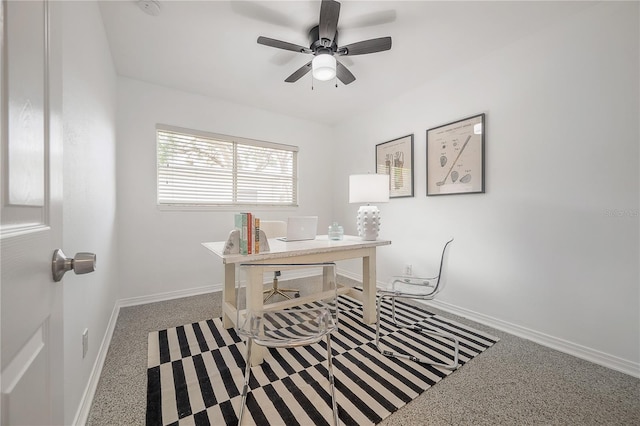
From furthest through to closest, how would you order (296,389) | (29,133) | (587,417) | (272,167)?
(272,167) < (296,389) < (587,417) < (29,133)

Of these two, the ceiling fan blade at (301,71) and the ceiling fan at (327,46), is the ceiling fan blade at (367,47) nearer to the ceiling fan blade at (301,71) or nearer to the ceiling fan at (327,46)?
the ceiling fan at (327,46)

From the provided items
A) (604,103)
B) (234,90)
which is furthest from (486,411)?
(234,90)

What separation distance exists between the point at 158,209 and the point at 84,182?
1.61 m

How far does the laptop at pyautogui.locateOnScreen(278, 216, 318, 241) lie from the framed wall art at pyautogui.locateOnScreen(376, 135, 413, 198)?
1.42 m

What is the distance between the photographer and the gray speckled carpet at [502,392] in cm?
130

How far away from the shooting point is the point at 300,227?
226 cm

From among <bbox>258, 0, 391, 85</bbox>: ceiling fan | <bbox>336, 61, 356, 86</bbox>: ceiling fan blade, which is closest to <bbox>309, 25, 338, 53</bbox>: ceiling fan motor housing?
<bbox>258, 0, 391, 85</bbox>: ceiling fan

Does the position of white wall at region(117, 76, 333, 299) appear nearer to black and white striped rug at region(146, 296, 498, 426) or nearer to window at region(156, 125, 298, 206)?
window at region(156, 125, 298, 206)

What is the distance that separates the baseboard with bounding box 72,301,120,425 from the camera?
1242 millimetres

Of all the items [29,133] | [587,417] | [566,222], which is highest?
[29,133]

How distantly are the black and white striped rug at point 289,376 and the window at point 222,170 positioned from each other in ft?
5.39

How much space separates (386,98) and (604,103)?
2005 millimetres

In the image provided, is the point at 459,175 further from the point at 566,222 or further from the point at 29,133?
the point at 29,133

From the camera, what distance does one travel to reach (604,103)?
5.85 ft
